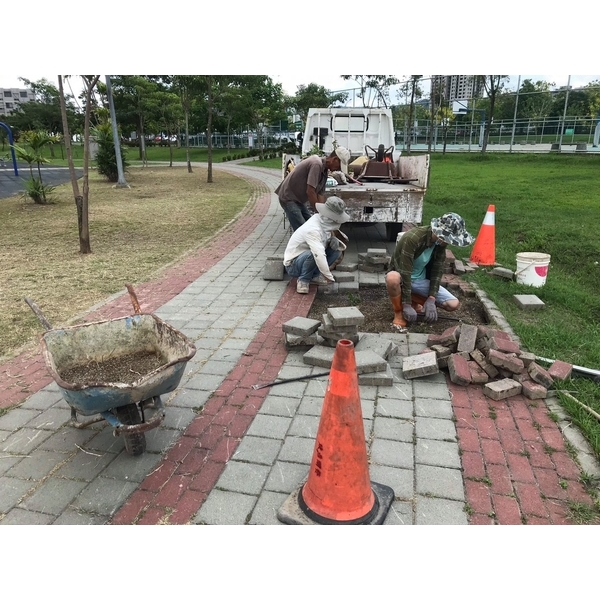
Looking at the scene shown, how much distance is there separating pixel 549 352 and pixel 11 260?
26.2 feet

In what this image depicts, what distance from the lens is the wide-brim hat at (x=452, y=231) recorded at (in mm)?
4238

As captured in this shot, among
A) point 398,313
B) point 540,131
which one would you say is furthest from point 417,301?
point 540,131

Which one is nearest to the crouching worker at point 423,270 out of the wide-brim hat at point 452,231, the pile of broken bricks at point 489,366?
the wide-brim hat at point 452,231

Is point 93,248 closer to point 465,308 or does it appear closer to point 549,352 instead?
point 465,308

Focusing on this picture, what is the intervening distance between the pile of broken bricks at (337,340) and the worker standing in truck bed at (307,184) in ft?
9.23

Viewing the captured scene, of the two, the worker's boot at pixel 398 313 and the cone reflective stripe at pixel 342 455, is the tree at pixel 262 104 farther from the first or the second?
the cone reflective stripe at pixel 342 455

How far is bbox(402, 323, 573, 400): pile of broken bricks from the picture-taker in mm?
3547

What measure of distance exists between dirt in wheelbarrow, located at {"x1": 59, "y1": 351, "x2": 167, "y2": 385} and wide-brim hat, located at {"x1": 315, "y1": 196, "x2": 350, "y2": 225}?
2.85 meters

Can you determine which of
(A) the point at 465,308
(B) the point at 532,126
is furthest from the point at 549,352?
(B) the point at 532,126

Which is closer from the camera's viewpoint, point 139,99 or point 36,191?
point 36,191

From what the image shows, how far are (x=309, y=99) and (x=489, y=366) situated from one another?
40.0 metres

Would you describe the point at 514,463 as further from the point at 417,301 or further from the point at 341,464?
the point at 417,301

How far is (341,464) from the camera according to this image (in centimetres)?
238

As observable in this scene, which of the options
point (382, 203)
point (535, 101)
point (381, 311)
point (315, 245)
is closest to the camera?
point (381, 311)
